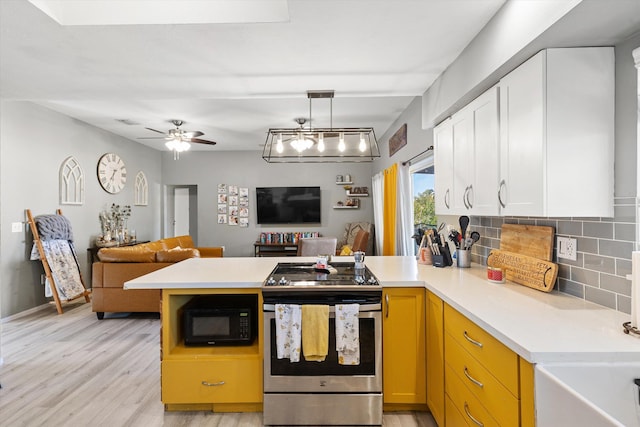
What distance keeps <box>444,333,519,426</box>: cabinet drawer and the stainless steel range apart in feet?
1.41

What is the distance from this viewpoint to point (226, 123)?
5078mm

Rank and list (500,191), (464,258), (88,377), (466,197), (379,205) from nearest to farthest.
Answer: (500,191), (466,197), (464,258), (88,377), (379,205)

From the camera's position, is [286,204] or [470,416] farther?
[286,204]

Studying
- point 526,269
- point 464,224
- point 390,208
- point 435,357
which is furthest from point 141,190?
point 526,269

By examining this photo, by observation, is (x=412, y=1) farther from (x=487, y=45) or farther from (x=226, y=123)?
(x=226, y=123)

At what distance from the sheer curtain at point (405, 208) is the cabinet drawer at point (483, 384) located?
9.16 feet

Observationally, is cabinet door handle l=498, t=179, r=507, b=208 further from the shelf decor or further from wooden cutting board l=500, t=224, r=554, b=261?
the shelf decor

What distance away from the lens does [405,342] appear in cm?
198

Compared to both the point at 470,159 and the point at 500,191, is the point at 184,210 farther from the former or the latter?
the point at 500,191

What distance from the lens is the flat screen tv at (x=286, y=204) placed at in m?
7.12

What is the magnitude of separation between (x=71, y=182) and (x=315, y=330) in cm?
475

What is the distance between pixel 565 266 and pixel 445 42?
146cm

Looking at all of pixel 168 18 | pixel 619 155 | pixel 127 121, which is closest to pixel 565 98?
pixel 619 155

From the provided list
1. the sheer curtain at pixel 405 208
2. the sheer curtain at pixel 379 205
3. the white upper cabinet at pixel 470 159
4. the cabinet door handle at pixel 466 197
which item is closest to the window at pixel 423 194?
Answer: the sheer curtain at pixel 405 208
